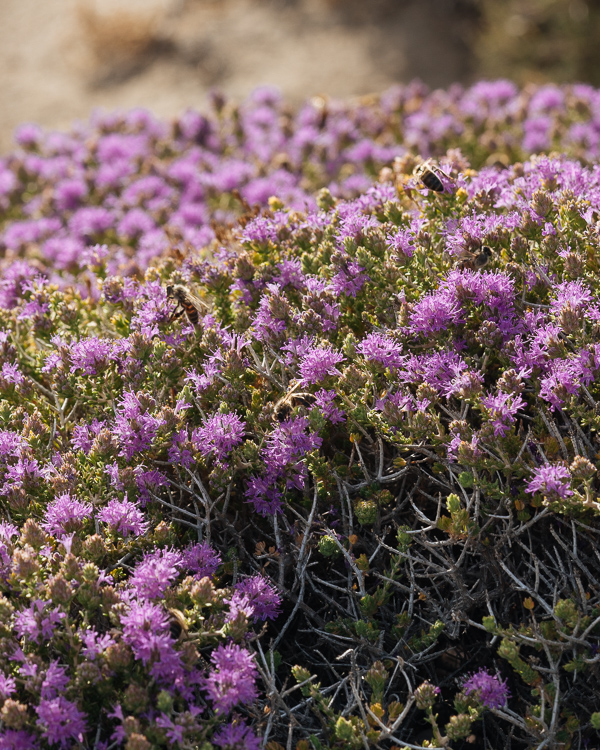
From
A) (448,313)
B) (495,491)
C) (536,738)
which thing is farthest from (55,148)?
A: (536,738)

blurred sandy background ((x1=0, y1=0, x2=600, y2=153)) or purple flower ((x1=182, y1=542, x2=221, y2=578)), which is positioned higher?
blurred sandy background ((x1=0, y1=0, x2=600, y2=153))

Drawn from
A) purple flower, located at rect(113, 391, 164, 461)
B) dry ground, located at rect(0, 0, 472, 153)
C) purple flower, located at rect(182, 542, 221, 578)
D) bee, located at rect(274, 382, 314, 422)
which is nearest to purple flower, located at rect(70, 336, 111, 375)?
purple flower, located at rect(113, 391, 164, 461)

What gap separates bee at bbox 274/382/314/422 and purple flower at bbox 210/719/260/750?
947 mm

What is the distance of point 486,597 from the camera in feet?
7.70

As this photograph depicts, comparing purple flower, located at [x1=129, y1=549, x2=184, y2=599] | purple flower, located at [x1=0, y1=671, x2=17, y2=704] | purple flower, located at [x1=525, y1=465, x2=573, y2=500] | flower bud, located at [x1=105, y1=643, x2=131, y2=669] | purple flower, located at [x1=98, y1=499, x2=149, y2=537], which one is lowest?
purple flower, located at [x1=0, y1=671, x2=17, y2=704]

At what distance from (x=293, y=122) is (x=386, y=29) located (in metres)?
5.56

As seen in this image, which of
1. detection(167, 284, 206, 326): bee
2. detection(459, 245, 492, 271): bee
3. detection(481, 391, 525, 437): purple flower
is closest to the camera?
detection(481, 391, 525, 437): purple flower

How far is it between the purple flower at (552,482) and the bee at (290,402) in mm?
755

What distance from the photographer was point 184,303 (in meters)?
3.00

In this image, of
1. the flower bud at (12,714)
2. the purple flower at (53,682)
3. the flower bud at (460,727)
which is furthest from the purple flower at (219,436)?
the flower bud at (460,727)

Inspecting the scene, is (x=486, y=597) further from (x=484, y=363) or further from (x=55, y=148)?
(x=55, y=148)

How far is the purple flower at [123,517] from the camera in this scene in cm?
238

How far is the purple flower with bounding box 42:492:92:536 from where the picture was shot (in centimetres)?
239

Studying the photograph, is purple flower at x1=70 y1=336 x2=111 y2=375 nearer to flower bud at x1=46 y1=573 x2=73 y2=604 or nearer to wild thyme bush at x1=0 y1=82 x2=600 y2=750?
wild thyme bush at x1=0 y1=82 x2=600 y2=750
